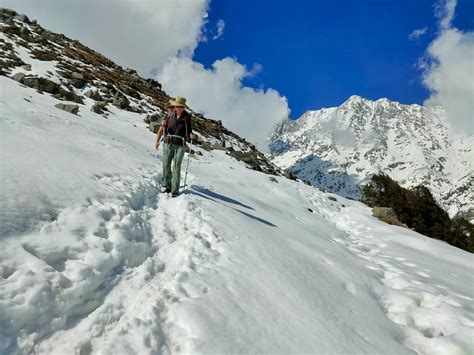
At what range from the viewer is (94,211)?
21.4 feet

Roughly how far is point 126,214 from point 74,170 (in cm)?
172

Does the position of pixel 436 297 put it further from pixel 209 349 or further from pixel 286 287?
pixel 209 349

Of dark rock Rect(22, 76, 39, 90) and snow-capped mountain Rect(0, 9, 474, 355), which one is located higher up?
dark rock Rect(22, 76, 39, 90)

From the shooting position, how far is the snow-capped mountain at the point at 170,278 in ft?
13.4

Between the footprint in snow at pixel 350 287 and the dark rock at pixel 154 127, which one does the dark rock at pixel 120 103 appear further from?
the footprint in snow at pixel 350 287

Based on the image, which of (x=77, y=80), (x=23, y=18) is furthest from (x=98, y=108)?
(x=23, y=18)

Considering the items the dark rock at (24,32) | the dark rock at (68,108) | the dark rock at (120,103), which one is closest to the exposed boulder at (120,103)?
the dark rock at (120,103)

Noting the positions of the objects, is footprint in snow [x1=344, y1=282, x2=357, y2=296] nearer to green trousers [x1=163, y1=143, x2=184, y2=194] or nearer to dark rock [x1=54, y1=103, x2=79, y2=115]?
green trousers [x1=163, y1=143, x2=184, y2=194]

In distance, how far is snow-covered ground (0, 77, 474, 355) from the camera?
4.08 metres

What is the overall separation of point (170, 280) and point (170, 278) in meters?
0.07

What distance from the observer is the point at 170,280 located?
5273 mm

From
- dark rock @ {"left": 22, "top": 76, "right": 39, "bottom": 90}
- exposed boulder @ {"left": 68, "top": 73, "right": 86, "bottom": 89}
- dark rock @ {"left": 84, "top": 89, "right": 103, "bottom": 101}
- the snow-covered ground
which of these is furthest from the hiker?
exposed boulder @ {"left": 68, "top": 73, "right": 86, "bottom": 89}

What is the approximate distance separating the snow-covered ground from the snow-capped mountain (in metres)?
0.02

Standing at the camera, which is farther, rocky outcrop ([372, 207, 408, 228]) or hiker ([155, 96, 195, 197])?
rocky outcrop ([372, 207, 408, 228])
